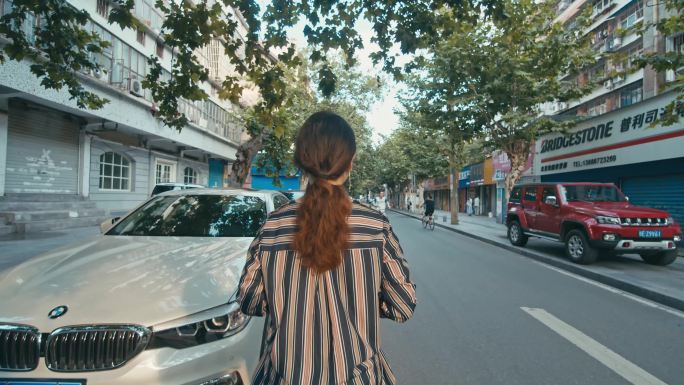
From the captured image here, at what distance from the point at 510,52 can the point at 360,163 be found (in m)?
25.3

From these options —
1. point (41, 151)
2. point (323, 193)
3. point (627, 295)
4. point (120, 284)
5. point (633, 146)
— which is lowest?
point (627, 295)

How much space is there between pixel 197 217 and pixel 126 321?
1.89 m

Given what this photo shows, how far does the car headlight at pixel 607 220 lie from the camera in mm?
8570

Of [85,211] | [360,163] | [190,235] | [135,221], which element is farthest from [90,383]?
[360,163]

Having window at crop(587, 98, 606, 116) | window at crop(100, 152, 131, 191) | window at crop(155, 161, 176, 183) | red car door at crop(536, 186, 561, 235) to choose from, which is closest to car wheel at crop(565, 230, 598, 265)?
red car door at crop(536, 186, 561, 235)

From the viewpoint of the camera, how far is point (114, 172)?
1716 cm

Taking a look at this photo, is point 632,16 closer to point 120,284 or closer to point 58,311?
point 120,284

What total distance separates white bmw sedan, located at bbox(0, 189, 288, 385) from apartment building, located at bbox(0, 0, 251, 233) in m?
7.54

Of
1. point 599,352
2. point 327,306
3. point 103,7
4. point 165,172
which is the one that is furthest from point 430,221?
point 327,306

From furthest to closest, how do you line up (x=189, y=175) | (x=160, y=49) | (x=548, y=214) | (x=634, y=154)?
(x=189, y=175) < (x=160, y=49) < (x=634, y=154) < (x=548, y=214)

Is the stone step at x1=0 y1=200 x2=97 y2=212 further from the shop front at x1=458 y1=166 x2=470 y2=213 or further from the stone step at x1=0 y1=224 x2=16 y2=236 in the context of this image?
the shop front at x1=458 y1=166 x2=470 y2=213

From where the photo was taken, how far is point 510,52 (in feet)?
→ 45.1

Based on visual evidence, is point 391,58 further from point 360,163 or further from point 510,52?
point 360,163

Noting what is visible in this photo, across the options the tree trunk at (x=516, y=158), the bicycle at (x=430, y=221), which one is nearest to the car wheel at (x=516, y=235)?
the tree trunk at (x=516, y=158)
